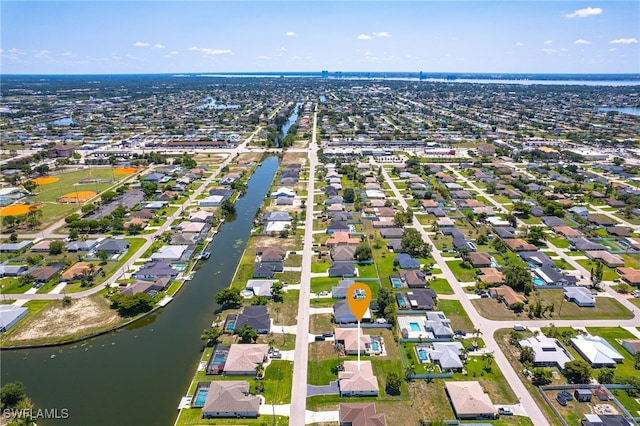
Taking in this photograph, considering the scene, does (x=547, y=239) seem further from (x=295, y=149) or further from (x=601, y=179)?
(x=295, y=149)

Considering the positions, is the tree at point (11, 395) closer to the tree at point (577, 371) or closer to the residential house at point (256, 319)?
the residential house at point (256, 319)

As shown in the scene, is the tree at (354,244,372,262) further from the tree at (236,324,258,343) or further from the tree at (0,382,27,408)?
the tree at (0,382,27,408)

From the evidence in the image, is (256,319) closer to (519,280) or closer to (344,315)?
(344,315)

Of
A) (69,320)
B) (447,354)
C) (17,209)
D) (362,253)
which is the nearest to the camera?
(447,354)

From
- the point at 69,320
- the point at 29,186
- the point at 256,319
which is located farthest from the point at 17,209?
the point at 256,319

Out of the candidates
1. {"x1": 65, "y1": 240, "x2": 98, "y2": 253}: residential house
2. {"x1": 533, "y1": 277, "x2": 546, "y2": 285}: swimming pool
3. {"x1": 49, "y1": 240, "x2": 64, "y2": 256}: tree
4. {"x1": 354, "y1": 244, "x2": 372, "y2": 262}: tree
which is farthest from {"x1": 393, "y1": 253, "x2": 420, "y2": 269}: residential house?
{"x1": 49, "y1": 240, "x2": 64, "y2": 256}: tree

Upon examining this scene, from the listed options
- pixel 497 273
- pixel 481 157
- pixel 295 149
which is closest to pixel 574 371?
pixel 497 273
